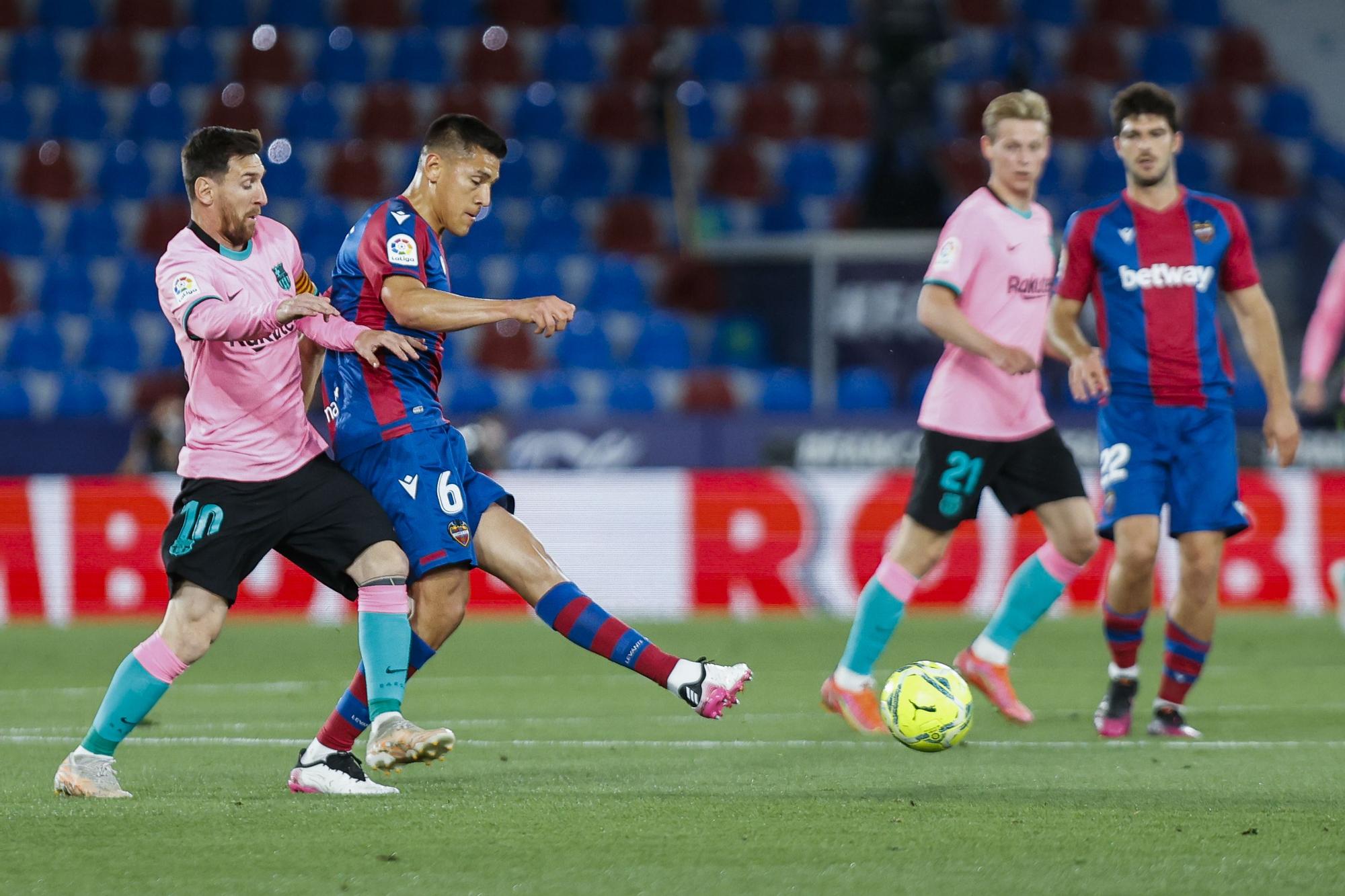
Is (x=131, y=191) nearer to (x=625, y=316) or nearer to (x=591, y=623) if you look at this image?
(x=625, y=316)

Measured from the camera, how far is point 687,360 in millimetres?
16844

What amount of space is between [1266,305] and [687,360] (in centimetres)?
1041

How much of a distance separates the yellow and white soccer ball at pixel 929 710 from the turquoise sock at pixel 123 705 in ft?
6.94

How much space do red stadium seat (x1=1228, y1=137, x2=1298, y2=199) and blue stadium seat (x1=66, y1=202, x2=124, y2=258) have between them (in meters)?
10.8

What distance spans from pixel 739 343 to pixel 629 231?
73.9 inches

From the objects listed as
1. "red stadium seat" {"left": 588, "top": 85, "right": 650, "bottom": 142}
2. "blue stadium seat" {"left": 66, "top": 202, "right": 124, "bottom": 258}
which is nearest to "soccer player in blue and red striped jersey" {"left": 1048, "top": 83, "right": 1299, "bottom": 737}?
"red stadium seat" {"left": 588, "top": 85, "right": 650, "bottom": 142}

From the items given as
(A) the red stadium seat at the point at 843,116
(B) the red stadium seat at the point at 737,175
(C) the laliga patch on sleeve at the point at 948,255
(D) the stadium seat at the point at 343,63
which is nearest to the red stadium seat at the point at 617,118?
(B) the red stadium seat at the point at 737,175

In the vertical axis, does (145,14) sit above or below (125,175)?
above

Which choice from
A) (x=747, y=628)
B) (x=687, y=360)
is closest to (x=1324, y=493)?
(x=747, y=628)

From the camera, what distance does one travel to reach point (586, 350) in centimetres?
1683

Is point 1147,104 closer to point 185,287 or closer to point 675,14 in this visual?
point 185,287

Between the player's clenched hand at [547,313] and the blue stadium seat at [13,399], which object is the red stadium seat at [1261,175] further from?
the player's clenched hand at [547,313]

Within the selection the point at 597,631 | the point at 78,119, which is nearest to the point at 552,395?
the point at 78,119

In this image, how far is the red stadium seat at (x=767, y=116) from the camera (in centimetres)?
1870
